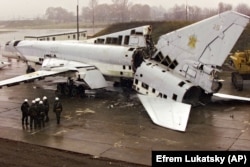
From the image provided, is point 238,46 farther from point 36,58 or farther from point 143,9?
point 143,9

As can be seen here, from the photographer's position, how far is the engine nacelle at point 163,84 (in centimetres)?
1962

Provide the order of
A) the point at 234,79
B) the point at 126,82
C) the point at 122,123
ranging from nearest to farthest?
the point at 122,123 < the point at 126,82 < the point at 234,79

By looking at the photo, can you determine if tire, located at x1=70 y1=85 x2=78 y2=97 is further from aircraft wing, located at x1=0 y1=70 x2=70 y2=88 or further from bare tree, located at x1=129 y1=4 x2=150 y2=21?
bare tree, located at x1=129 y1=4 x2=150 y2=21

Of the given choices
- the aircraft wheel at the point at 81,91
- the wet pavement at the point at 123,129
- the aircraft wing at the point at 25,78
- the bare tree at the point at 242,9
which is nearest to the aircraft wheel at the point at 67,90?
the aircraft wheel at the point at 81,91

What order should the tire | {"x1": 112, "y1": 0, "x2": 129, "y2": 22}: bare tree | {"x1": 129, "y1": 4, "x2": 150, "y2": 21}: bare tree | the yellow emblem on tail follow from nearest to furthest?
the yellow emblem on tail
the tire
{"x1": 112, "y1": 0, "x2": 129, "y2": 22}: bare tree
{"x1": 129, "y1": 4, "x2": 150, "y2": 21}: bare tree

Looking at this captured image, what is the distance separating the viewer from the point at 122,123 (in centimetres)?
1830

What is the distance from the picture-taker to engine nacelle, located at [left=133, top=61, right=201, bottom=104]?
1962cm

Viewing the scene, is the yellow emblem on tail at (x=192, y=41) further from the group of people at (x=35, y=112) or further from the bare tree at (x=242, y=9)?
the bare tree at (x=242, y=9)

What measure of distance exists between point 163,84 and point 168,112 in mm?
2643

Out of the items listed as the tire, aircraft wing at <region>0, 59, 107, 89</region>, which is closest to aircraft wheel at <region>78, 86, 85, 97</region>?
the tire

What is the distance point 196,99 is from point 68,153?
847 centimetres

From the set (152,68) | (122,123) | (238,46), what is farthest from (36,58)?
(238,46)

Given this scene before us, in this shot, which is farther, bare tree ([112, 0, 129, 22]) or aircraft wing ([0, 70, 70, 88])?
bare tree ([112, 0, 129, 22])

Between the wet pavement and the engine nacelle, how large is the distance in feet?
3.26
